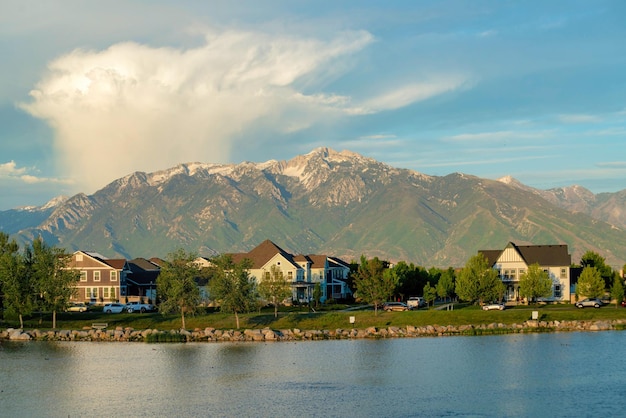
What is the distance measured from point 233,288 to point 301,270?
47.3 meters

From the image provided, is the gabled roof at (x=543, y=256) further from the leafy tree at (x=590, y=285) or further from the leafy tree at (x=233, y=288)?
the leafy tree at (x=233, y=288)

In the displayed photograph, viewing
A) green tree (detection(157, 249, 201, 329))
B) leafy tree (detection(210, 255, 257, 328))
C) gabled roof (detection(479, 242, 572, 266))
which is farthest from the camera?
gabled roof (detection(479, 242, 572, 266))


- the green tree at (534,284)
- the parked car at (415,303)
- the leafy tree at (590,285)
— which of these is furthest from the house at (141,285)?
the leafy tree at (590,285)

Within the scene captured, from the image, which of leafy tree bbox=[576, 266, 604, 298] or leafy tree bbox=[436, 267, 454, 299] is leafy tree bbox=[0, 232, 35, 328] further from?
leafy tree bbox=[576, 266, 604, 298]

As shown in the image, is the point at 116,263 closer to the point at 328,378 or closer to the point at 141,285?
the point at 141,285

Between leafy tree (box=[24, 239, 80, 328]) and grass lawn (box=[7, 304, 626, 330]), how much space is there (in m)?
3.17

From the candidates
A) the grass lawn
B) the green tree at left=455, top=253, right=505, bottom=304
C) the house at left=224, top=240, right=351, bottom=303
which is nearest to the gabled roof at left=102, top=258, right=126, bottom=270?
the house at left=224, top=240, right=351, bottom=303

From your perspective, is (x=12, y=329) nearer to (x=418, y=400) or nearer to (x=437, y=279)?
(x=418, y=400)

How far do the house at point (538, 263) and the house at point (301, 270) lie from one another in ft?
96.8

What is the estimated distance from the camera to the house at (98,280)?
456ft

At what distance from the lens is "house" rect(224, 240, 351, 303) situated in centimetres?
13712

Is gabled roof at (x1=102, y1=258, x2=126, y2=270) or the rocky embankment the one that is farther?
gabled roof at (x1=102, y1=258, x2=126, y2=270)

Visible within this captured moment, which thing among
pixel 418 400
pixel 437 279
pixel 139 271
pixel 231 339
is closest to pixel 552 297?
pixel 437 279

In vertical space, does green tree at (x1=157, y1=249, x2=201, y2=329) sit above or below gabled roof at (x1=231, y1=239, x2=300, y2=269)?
below
